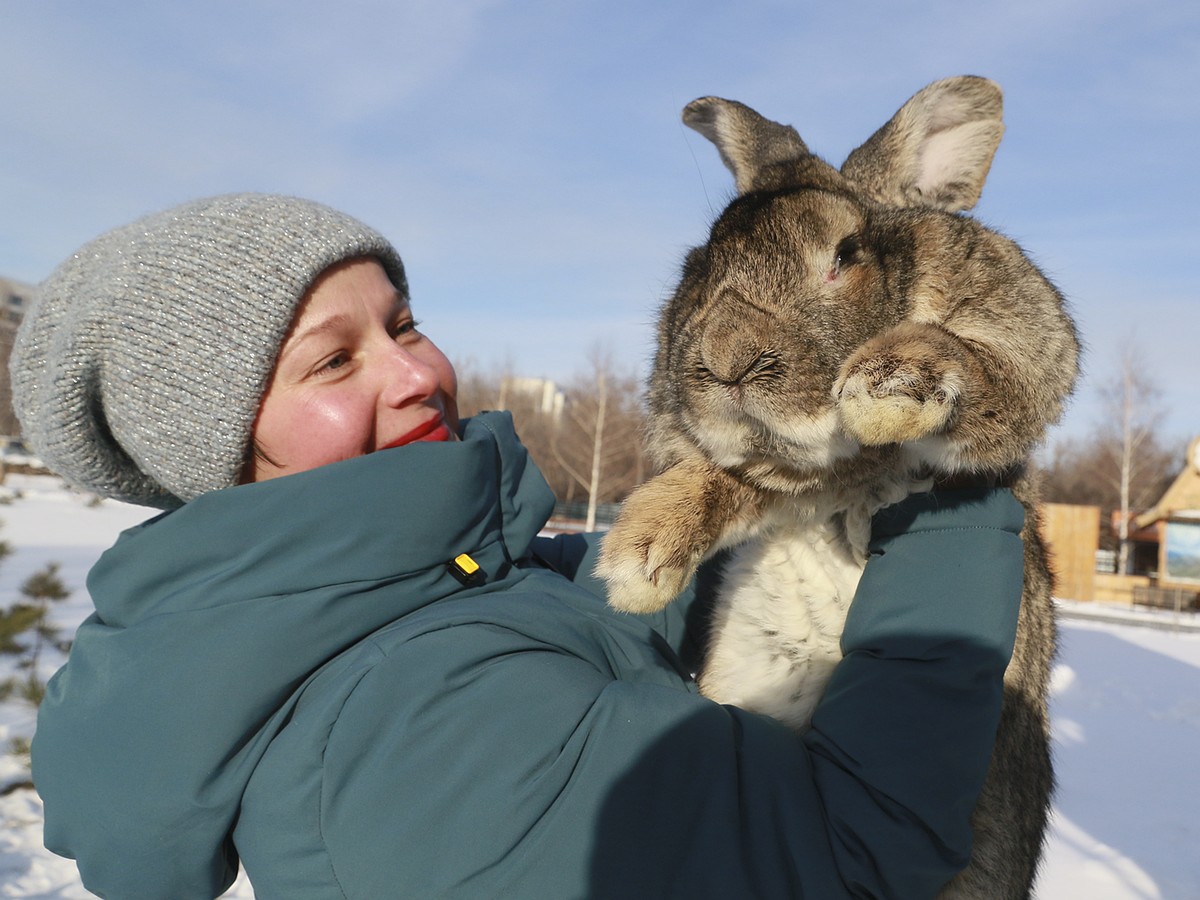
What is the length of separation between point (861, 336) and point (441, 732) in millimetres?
1023

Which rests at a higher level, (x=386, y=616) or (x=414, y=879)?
(x=386, y=616)

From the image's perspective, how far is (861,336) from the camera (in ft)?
5.29

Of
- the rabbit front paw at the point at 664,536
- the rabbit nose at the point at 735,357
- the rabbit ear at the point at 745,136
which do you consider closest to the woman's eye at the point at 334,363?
the rabbit front paw at the point at 664,536

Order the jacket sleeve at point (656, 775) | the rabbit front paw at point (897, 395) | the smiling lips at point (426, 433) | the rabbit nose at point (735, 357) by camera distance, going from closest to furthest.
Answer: the jacket sleeve at point (656, 775)
the rabbit front paw at point (897, 395)
the rabbit nose at point (735, 357)
the smiling lips at point (426, 433)

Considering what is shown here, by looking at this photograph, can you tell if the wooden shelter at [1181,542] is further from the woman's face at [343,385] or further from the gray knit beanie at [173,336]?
the gray knit beanie at [173,336]

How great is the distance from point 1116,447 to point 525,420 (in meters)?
22.2

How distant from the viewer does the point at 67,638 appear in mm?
7301

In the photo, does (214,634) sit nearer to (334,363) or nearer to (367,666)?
(367,666)

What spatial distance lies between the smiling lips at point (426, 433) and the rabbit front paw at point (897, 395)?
1.04 meters

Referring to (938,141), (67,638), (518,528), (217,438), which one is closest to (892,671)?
(518,528)

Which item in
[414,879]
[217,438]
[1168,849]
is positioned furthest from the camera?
[1168,849]

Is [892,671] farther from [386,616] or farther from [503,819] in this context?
[386,616]

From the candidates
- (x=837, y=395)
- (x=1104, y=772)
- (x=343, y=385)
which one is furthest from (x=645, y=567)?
(x=1104, y=772)

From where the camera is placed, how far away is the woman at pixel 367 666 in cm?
136
